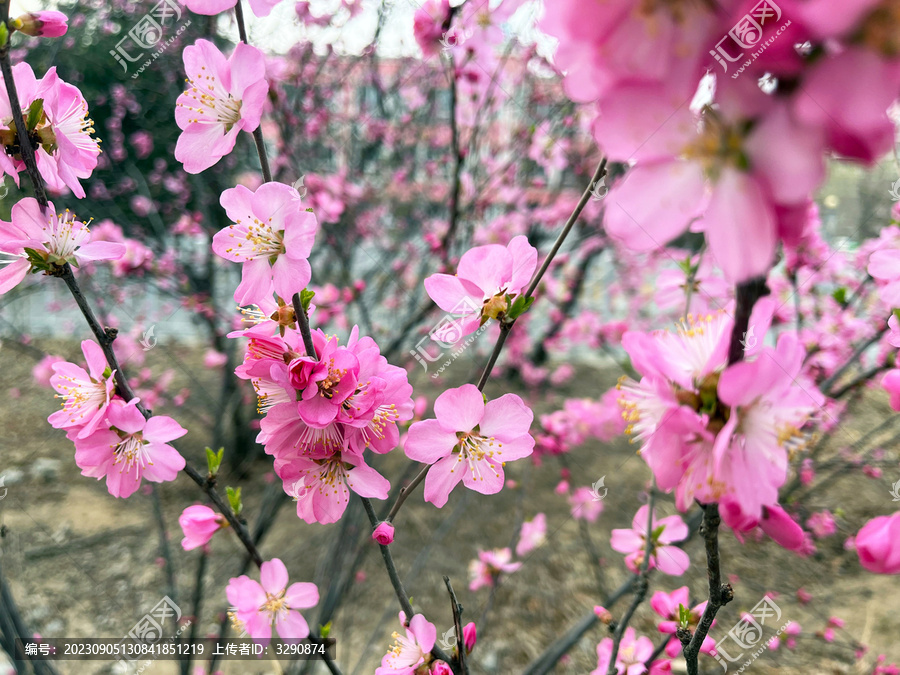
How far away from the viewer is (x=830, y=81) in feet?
1.01

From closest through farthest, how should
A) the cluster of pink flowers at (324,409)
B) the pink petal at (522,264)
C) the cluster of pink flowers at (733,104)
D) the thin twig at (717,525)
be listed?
1. the cluster of pink flowers at (733,104)
2. the thin twig at (717,525)
3. the cluster of pink flowers at (324,409)
4. the pink petal at (522,264)

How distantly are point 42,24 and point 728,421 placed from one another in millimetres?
1169

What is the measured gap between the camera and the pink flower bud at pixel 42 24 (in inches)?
31.6

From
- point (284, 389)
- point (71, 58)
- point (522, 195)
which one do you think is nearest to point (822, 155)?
point (284, 389)

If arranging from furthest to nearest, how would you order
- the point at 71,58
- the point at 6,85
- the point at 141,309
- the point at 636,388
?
the point at 141,309
the point at 71,58
the point at 6,85
the point at 636,388

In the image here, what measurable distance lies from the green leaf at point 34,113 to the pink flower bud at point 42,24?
0.14 metres

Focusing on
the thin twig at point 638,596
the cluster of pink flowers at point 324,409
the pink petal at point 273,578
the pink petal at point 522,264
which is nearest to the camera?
the cluster of pink flowers at point 324,409

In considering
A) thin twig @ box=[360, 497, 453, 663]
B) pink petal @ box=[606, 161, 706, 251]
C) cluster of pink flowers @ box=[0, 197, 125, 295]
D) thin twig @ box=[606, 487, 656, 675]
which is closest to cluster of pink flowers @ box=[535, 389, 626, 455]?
thin twig @ box=[606, 487, 656, 675]

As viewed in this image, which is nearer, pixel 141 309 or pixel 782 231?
pixel 782 231

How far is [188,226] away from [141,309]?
7.38ft

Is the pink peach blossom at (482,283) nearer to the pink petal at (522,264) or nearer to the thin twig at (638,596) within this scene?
the pink petal at (522,264)

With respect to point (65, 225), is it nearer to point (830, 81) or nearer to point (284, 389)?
point (284, 389)

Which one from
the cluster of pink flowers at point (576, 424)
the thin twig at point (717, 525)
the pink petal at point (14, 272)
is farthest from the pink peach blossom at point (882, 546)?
the cluster of pink flowers at point (576, 424)

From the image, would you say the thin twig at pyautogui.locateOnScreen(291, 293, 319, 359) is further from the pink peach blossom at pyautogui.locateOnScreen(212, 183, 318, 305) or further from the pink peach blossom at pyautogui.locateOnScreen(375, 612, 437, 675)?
the pink peach blossom at pyautogui.locateOnScreen(375, 612, 437, 675)
